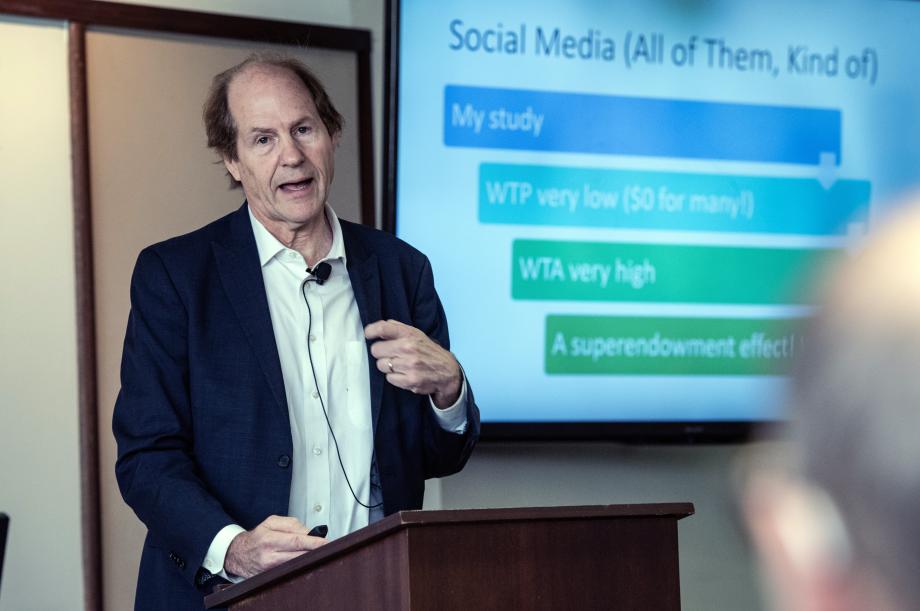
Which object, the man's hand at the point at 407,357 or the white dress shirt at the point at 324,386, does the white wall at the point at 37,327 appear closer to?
the white dress shirt at the point at 324,386

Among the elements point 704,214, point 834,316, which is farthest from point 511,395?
point 834,316

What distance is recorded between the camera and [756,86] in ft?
13.3

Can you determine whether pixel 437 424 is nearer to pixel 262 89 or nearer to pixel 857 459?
pixel 262 89

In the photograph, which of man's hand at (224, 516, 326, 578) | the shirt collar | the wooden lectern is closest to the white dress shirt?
the shirt collar

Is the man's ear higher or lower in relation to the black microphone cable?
higher

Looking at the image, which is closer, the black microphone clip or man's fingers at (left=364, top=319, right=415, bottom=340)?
man's fingers at (left=364, top=319, right=415, bottom=340)

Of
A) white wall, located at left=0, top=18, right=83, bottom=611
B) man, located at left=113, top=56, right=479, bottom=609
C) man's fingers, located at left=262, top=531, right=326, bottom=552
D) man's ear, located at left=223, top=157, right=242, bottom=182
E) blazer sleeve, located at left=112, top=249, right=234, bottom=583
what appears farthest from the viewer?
white wall, located at left=0, top=18, right=83, bottom=611

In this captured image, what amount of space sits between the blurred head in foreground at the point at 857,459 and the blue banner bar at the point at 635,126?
9.25 feet

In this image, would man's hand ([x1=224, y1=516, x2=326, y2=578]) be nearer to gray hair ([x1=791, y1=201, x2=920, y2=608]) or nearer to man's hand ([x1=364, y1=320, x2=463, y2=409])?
man's hand ([x1=364, y1=320, x2=463, y2=409])

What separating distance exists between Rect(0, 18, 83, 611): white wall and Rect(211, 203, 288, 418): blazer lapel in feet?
3.71

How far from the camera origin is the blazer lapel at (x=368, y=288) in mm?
2414

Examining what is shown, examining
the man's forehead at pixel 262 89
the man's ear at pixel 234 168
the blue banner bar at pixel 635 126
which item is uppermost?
the blue banner bar at pixel 635 126

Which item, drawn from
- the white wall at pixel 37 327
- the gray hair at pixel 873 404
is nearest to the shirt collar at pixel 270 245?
the white wall at pixel 37 327

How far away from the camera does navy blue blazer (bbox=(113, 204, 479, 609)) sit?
223 cm
